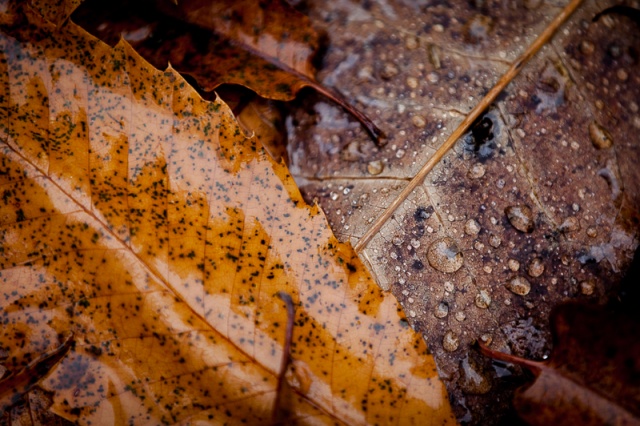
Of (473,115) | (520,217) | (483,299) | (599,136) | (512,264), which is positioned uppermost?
(599,136)

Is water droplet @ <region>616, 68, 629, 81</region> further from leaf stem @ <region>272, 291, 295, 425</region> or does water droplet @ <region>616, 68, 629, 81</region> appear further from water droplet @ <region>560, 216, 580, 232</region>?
leaf stem @ <region>272, 291, 295, 425</region>

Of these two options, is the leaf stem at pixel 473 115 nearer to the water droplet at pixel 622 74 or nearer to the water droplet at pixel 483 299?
the water droplet at pixel 622 74

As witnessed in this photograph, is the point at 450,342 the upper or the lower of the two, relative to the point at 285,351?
upper

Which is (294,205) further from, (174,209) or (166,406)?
(166,406)

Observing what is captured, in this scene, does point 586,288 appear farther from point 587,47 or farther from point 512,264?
point 587,47

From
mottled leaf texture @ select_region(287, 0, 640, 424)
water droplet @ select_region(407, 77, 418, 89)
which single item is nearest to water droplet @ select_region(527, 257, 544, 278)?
mottled leaf texture @ select_region(287, 0, 640, 424)

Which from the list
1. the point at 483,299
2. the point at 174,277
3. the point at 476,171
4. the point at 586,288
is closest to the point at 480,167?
the point at 476,171
